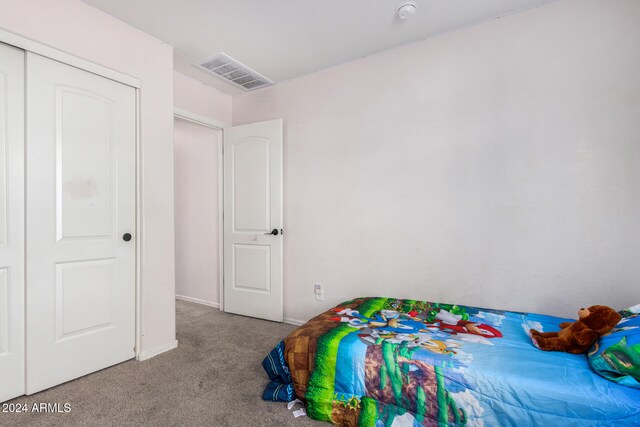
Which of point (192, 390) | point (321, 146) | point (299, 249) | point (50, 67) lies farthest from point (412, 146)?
point (50, 67)

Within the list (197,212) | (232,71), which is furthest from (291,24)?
(197,212)

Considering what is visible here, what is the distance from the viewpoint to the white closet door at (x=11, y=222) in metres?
1.84

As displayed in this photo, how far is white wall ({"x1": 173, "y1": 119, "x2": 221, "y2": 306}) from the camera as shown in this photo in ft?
12.7

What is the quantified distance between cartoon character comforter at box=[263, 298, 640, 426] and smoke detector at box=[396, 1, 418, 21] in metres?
2.14

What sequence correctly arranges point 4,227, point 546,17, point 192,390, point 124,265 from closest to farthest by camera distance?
point 4,227 < point 192,390 < point 546,17 < point 124,265

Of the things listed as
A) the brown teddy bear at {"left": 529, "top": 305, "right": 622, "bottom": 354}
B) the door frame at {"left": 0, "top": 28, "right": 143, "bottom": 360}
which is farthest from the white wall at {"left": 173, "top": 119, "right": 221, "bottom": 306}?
the brown teddy bear at {"left": 529, "top": 305, "right": 622, "bottom": 354}

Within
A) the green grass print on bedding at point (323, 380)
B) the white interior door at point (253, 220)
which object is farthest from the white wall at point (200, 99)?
the green grass print on bedding at point (323, 380)

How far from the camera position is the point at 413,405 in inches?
58.8

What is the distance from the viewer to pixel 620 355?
1.27m

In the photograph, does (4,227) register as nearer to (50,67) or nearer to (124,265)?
(124,265)

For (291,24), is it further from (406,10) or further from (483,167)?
(483,167)

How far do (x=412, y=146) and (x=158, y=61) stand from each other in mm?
2243

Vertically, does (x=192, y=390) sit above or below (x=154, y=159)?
below

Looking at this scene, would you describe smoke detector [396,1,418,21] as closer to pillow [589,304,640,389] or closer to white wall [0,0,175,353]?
white wall [0,0,175,353]
